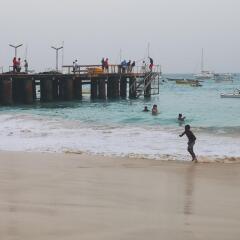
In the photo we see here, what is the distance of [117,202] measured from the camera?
7441 mm

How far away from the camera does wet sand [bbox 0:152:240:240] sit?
19.5 ft

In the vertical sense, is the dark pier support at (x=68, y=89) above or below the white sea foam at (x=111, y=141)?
above

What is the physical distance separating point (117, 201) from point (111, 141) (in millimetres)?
9222

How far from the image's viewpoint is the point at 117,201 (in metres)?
7.51

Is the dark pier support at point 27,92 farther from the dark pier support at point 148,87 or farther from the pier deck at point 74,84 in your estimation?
the dark pier support at point 148,87

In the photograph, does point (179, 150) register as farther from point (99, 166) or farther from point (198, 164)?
point (99, 166)

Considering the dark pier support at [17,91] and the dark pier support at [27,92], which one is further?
the dark pier support at [17,91]

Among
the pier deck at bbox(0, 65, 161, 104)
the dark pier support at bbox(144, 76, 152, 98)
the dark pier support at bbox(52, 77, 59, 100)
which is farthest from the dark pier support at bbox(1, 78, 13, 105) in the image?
the dark pier support at bbox(144, 76, 152, 98)

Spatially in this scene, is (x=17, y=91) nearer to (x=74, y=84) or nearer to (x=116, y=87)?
(x=74, y=84)

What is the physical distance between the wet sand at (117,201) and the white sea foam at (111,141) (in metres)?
2.46

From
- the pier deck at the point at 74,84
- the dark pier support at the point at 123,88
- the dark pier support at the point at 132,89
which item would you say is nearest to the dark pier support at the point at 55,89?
the pier deck at the point at 74,84

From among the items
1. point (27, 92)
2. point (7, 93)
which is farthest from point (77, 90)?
point (7, 93)

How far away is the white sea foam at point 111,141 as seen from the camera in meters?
14.4

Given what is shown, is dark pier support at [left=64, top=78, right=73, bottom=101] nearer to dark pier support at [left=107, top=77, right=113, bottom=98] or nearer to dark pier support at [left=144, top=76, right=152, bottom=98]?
dark pier support at [left=107, top=77, right=113, bottom=98]
